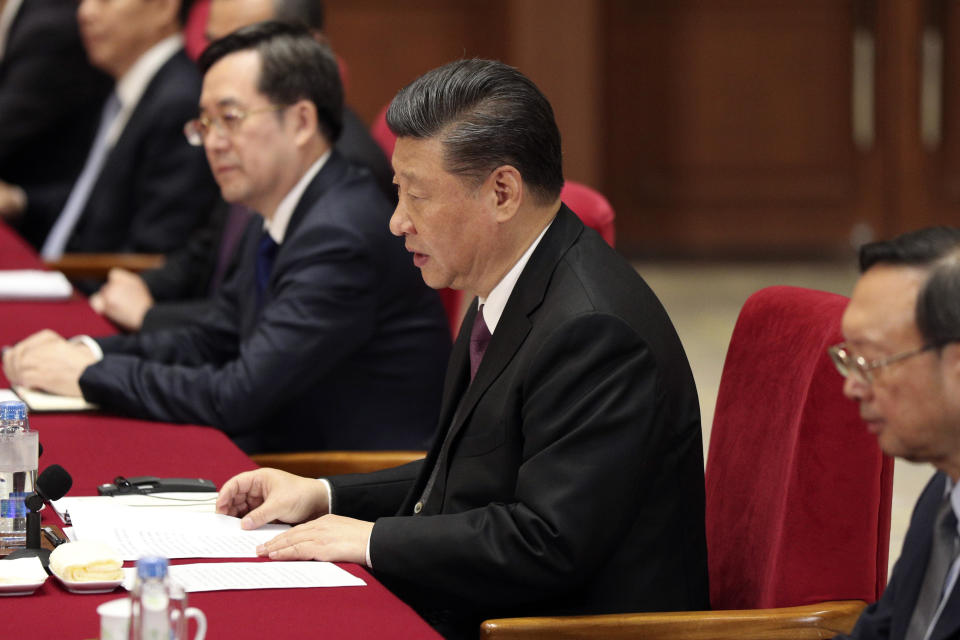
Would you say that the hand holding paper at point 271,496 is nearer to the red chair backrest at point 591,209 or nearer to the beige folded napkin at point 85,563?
the beige folded napkin at point 85,563

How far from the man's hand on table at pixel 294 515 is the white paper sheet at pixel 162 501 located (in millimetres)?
61

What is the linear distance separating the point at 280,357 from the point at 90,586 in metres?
1.14

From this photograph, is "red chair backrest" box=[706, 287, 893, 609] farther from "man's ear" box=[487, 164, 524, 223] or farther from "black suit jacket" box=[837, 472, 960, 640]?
"man's ear" box=[487, 164, 524, 223]

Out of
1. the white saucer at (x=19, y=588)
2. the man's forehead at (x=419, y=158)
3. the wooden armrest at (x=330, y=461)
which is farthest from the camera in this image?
the wooden armrest at (x=330, y=461)

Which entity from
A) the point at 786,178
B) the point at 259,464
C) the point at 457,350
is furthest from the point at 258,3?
the point at 786,178

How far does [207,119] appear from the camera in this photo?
3.18m

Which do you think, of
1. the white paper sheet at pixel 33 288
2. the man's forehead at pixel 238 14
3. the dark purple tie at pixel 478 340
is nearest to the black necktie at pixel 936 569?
the dark purple tie at pixel 478 340

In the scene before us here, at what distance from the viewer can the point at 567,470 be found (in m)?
1.88

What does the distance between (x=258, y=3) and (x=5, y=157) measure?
6.71ft

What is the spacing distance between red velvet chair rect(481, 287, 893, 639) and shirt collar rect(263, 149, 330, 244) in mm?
1231

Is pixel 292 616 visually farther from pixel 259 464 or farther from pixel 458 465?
pixel 259 464

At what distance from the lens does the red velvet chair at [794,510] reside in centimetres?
192

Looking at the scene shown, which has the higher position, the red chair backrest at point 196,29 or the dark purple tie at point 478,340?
the red chair backrest at point 196,29

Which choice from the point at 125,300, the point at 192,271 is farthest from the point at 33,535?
the point at 192,271
